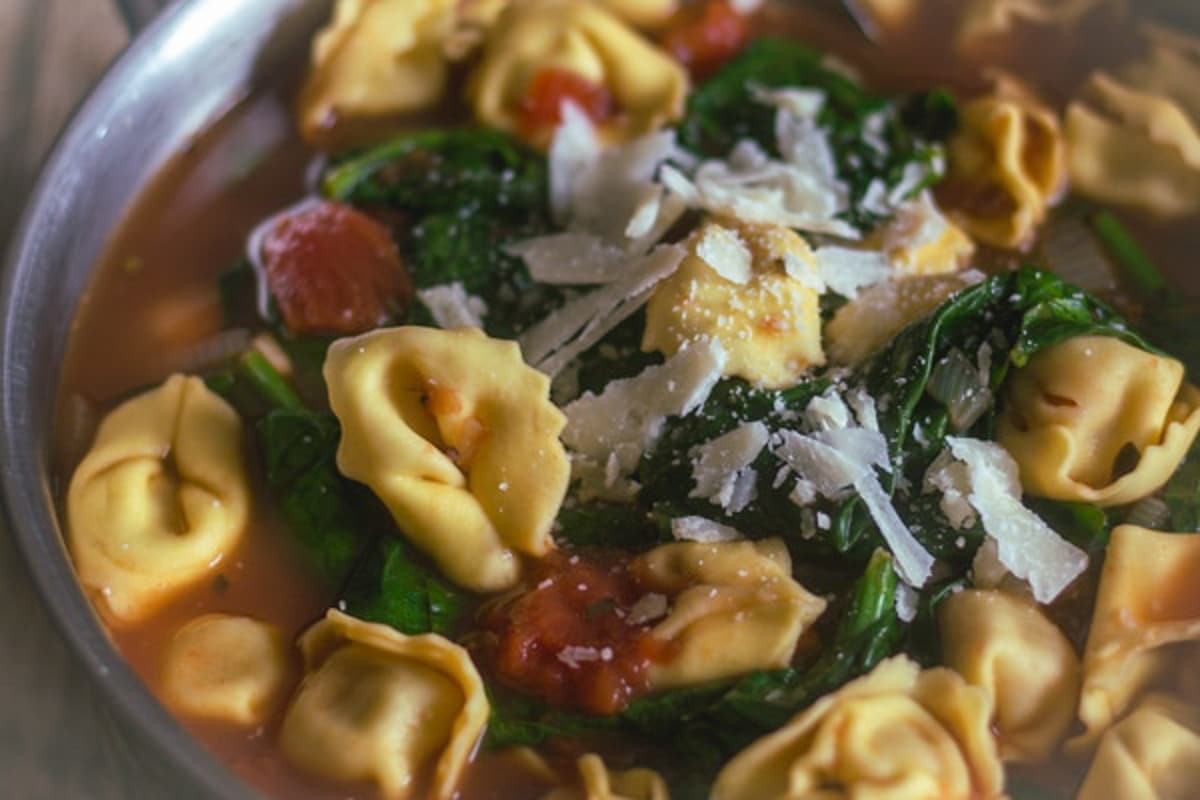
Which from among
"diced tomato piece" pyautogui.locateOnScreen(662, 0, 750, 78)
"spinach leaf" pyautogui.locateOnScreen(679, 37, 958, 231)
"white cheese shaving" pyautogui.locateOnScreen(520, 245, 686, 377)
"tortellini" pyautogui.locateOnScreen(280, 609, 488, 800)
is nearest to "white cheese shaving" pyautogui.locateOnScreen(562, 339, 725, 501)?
"white cheese shaving" pyautogui.locateOnScreen(520, 245, 686, 377)

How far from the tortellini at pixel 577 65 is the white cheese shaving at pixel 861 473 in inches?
48.3

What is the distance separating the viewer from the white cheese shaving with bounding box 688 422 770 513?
2.45m

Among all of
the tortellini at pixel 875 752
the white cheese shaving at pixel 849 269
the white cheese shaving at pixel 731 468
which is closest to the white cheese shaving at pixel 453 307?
the white cheese shaving at pixel 731 468

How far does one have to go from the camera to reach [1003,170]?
3172mm

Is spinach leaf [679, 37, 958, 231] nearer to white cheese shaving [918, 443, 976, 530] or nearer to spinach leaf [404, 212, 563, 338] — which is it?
spinach leaf [404, 212, 563, 338]

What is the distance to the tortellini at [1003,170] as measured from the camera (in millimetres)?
3158

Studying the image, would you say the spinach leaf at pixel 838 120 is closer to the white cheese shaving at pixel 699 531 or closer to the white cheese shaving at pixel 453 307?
the white cheese shaving at pixel 453 307

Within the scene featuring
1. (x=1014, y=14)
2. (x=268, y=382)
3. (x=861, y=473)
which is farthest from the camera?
(x=1014, y=14)

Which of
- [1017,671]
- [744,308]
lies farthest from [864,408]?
[1017,671]

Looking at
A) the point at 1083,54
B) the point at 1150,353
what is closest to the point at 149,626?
the point at 1150,353

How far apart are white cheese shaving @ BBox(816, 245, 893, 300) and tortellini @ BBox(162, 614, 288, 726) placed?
4.32 feet

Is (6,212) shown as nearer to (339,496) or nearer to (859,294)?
(339,496)

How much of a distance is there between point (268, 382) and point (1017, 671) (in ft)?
5.22

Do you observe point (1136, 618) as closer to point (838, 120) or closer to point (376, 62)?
point (838, 120)
